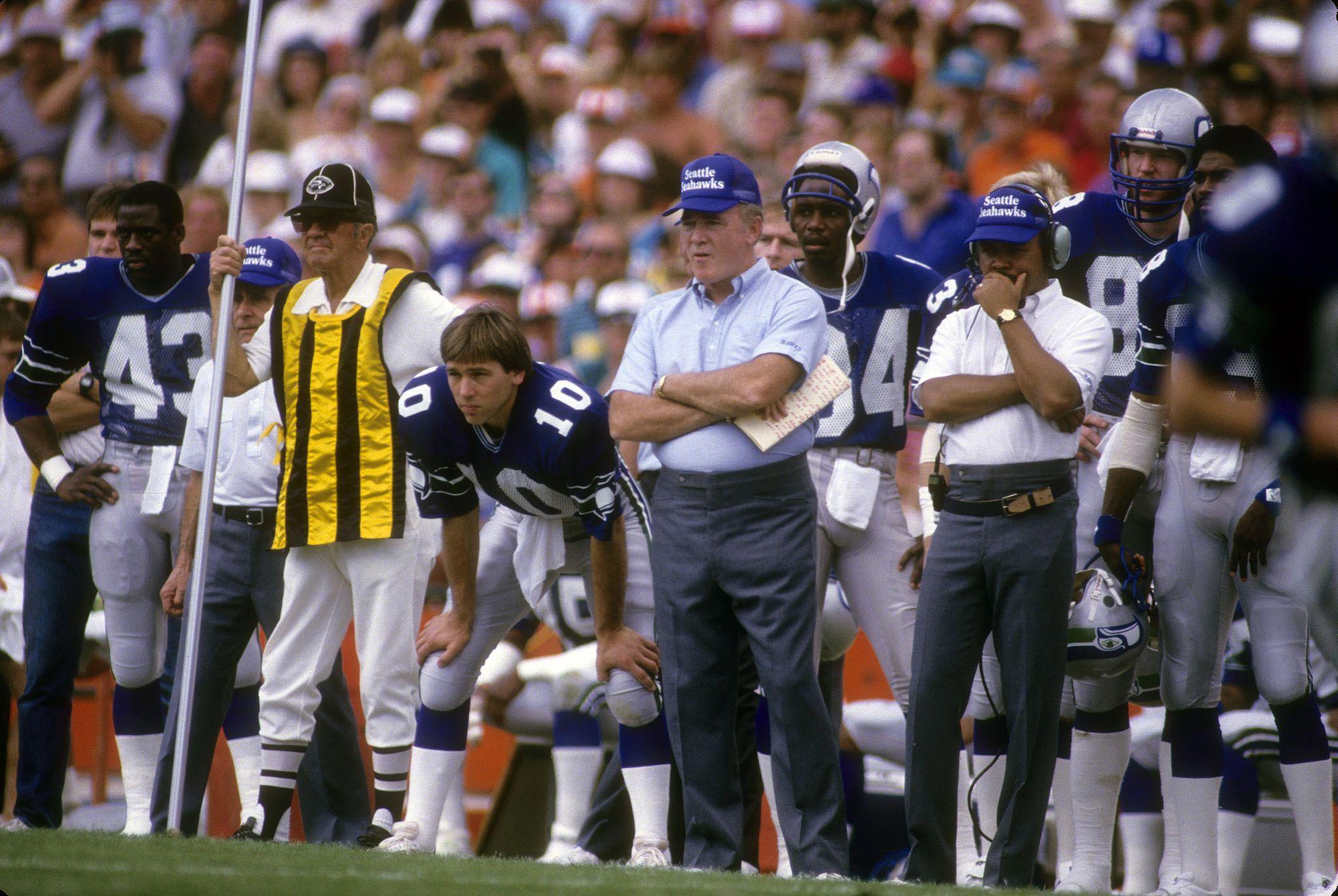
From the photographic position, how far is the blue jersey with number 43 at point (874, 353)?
20.1 ft

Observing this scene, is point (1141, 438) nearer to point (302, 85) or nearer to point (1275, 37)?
point (1275, 37)

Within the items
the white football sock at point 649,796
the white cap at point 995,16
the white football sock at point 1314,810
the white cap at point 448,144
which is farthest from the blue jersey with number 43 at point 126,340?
the white cap at point 995,16

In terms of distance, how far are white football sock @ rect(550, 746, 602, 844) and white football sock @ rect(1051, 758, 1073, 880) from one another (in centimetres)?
179

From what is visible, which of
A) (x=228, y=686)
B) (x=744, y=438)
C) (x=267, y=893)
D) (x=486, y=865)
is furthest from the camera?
(x=228, y=686)

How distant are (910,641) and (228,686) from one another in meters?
2.51

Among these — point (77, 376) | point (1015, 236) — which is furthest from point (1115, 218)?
point (77, 376)

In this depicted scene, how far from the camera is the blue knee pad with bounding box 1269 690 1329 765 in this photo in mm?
5242

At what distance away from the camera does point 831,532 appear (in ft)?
19.6

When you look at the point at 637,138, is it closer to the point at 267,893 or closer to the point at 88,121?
the point at 88,121

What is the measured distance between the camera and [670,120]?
11.0 meters

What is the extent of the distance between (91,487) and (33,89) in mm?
6677

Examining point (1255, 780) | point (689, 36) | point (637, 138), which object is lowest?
point (1255, 780)

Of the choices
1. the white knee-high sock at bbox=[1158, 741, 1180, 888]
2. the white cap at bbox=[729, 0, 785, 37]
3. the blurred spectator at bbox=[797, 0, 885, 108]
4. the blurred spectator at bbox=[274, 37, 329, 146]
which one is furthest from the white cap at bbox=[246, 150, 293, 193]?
the white knee-high sock at bbox=[1158, 741, 1180, 888]

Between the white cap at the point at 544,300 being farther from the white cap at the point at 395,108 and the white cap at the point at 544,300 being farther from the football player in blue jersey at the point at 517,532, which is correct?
the football player in blue jersey at the point at 517,532
